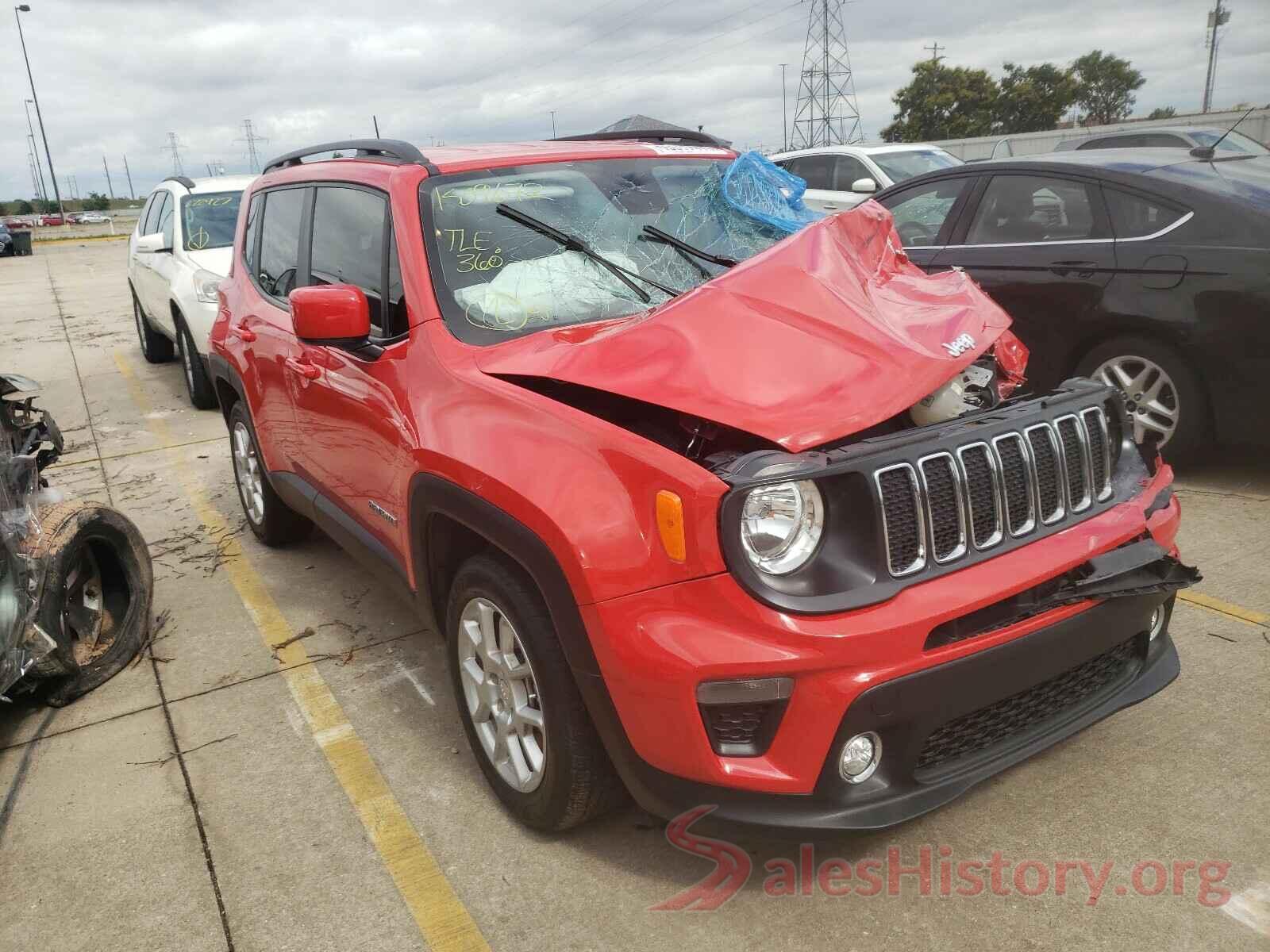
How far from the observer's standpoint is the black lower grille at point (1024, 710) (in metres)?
2.33

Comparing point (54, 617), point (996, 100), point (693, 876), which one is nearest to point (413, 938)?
point (693, 876)

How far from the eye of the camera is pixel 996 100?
55.9 meters

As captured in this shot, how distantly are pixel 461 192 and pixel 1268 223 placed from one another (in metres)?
3.63

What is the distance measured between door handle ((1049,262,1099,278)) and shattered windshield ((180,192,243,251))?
6.59 metres

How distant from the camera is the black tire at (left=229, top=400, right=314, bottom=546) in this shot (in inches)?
196

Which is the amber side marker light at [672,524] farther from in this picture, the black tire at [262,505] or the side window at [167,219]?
the side window at [167,219]

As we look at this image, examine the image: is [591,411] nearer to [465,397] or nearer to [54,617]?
[465,397]

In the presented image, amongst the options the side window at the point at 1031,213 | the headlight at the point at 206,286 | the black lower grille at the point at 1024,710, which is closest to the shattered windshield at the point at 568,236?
the black lower grille at the point at 1024,710

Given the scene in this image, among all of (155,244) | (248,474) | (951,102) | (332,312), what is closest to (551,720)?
(332,312)

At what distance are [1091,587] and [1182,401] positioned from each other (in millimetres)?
Result: 3024

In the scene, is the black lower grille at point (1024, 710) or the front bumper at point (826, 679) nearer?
the front bumper at point (826, 679)

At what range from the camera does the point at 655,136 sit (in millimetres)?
4230

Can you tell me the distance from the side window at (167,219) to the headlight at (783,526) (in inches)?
316

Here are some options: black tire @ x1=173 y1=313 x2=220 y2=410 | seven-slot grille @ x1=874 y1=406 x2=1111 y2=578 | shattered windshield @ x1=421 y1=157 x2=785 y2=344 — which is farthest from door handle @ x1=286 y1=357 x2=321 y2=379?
black tire @ x1=173 y1=313 x2=220 y2=410
